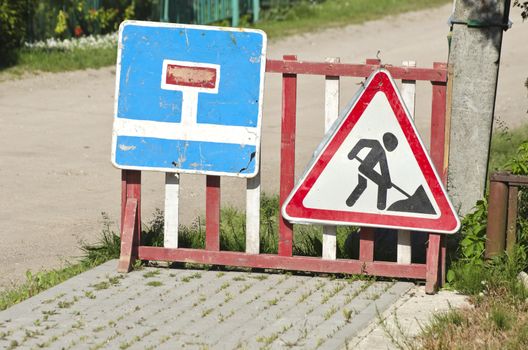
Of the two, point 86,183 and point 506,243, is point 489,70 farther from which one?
point 86,183

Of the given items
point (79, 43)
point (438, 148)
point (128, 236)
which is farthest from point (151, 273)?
point (79, 43)

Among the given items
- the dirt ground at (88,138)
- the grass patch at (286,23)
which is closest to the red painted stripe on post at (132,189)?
the dirt ground at (88,138)

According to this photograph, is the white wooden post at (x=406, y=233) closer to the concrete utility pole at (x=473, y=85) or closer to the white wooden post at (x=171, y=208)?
the concrete utility pole at (x=473, y=85)

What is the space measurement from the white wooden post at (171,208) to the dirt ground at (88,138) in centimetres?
96

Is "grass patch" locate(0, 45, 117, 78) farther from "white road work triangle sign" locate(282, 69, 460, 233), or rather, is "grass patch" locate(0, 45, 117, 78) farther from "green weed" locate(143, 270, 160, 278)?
"white road work triangle sign" locate(282, 69, 460, 233)

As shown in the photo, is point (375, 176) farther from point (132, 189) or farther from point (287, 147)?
point (132, 189)

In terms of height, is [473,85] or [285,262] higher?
[473,85]

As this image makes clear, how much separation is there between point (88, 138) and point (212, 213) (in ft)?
17.3

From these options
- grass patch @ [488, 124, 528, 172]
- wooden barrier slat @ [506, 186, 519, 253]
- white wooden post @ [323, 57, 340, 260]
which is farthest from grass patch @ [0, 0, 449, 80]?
wooden barrier slat @ [506, 186, 519, 253]

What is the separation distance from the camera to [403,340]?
232 inches

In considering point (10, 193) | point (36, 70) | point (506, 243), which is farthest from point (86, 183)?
point (36, 70)

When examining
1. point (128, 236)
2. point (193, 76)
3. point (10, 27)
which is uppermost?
point (10, 27)

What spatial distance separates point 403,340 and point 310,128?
735cm

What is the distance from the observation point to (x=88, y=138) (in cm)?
1236
